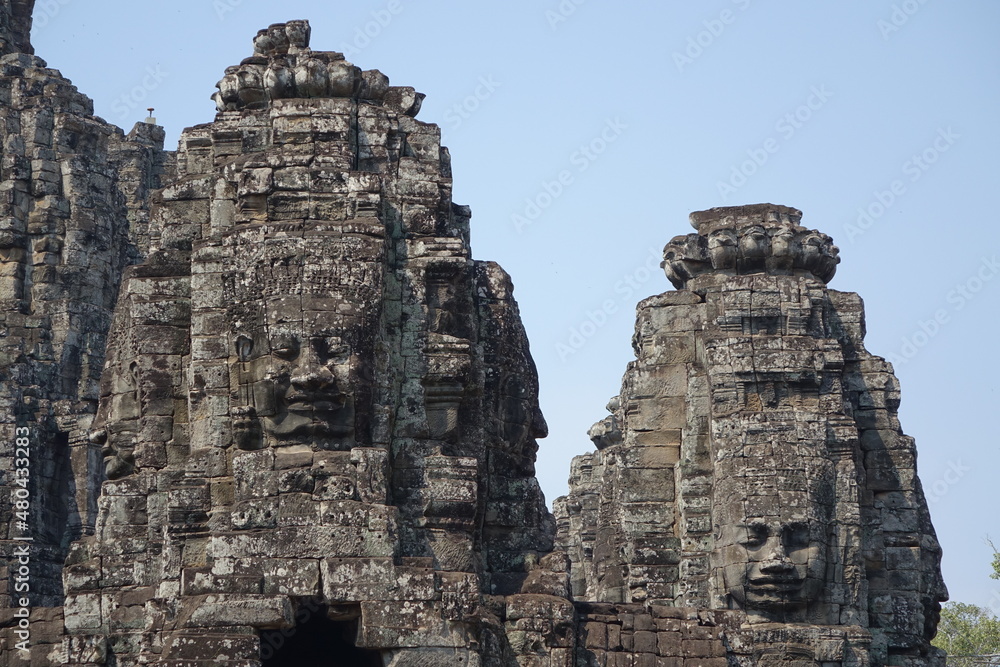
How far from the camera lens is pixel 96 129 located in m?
40.0

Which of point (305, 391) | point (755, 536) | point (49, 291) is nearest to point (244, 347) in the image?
point (305, 391)

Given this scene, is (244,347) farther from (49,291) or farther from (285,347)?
(49,291)

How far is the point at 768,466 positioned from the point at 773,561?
1284 millimetres

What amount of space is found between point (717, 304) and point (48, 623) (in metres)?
11.1

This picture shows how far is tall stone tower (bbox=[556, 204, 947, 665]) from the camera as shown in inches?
1224

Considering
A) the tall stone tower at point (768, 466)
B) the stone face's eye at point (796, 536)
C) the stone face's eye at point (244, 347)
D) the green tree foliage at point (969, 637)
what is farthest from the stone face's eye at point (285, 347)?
the green tree foliage at point (969, 637)

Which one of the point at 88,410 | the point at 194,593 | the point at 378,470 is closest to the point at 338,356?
the point at 378,470

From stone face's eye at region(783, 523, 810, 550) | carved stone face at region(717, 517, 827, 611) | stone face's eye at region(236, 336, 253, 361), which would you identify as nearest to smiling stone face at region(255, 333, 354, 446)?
stone face's eye at region(236, 336, 253, 361)

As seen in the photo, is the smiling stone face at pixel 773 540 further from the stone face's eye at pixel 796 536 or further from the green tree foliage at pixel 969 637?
the green tree foliage at pixel 969 637

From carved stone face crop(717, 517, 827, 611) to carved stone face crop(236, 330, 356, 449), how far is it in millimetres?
8047

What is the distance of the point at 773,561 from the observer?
101 ft

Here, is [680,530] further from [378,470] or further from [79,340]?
[79,340]

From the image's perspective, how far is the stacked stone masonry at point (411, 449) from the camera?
2402 centimetres

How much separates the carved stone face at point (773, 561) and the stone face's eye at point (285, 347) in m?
8.51
